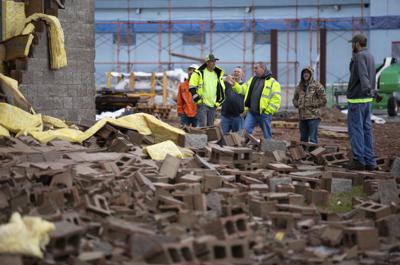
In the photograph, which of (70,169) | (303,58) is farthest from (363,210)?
(303,58)

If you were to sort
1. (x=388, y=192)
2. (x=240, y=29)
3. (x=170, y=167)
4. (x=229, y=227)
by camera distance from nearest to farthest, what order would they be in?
(x=229, y=227) → (x=388, y=192) → (x=170, y=167) → (x=240, y=29)

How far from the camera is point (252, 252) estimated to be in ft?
25.1

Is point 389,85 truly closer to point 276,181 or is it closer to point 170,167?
point 276,181

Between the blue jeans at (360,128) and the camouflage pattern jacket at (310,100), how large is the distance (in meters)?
2.28

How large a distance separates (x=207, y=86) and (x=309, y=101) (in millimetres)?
2267

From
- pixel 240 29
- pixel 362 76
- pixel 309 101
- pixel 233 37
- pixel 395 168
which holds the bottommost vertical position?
pixel 395 168

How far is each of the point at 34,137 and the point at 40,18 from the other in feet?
12.2

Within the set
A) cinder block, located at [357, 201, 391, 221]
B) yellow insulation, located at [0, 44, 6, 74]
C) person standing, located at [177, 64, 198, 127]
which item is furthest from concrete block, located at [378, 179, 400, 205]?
yellow insulation, located at [0, 44, 6, 74]

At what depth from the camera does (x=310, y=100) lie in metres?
15.5

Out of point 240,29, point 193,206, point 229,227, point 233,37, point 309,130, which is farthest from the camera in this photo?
point 233,37

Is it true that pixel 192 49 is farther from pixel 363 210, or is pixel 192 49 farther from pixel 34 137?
pixel 363 210

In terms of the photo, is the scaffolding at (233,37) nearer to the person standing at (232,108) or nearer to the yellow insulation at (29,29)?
the person standing at (232,108)

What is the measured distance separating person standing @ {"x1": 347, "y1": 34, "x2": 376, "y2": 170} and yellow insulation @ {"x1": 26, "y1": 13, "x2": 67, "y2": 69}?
235 inches

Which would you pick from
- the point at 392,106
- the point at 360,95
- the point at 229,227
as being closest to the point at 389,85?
the point at 392,106
